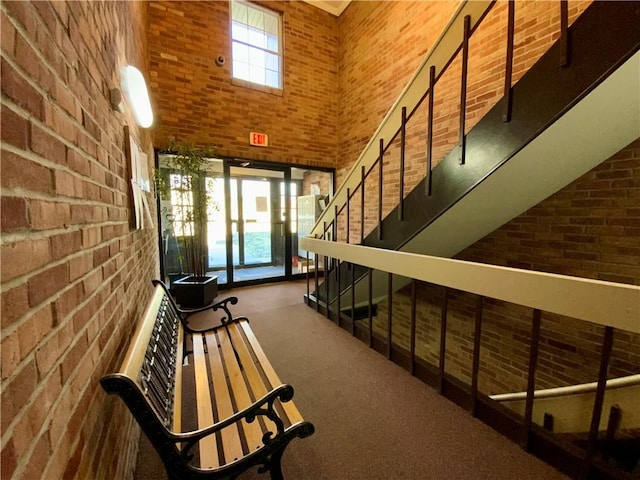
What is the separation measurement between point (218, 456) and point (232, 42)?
5.35m

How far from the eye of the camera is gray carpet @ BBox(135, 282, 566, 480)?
1.36 meters

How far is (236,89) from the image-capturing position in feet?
14.6

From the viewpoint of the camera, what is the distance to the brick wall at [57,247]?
1.48 feet

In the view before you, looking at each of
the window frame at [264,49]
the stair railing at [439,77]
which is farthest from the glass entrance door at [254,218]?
the stair railing at [439,77]

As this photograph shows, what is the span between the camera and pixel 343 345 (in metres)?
2.61

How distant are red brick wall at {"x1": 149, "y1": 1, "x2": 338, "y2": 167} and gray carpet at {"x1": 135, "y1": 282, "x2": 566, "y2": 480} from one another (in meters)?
3.46

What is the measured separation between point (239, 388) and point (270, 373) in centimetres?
17

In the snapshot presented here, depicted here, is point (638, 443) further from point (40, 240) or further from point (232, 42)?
point (232, 42)

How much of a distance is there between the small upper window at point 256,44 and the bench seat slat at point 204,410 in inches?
174

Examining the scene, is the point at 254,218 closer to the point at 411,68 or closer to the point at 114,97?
the point at 411,68

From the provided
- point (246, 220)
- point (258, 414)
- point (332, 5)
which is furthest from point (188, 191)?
point (332, 5)

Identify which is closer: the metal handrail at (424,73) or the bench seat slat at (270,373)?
the bench seat slat at (270,373)

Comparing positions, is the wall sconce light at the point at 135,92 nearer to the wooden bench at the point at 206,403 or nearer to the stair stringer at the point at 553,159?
the wooden bench at the point at 206,403

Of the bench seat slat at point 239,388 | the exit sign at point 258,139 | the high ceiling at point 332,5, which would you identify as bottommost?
the bench seat slat at point 239,388
